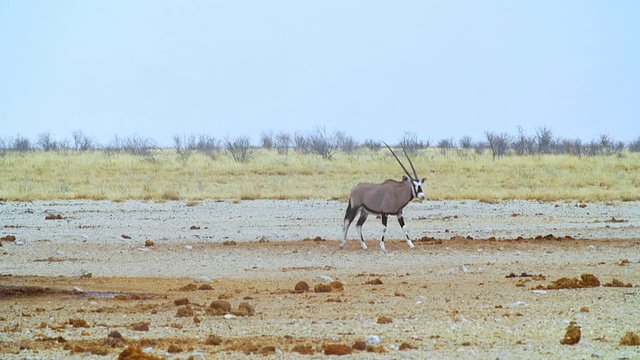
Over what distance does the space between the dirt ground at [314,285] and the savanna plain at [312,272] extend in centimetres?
4

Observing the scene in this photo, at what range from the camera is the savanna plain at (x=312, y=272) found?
24.9 ft

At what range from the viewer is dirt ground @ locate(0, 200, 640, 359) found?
7469 millimetres

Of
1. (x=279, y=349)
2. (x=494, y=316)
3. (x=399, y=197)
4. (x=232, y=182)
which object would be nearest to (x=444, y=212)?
(x=399, y=197)

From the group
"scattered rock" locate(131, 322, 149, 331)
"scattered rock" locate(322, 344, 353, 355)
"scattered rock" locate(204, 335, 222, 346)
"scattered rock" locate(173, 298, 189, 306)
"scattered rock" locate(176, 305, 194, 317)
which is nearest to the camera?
"scattered rock" locate(322, 344, 353, 355)

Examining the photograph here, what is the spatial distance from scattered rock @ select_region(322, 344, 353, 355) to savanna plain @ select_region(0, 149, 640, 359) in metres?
0.01

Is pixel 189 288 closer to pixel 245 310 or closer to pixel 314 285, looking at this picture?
pixel 314 285

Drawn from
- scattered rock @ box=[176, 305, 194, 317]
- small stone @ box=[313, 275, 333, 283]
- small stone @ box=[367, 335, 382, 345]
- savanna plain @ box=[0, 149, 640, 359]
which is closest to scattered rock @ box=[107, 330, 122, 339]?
savanna plain @ box=[0, 149, 640, 359]

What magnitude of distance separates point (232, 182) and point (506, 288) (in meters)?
22.6

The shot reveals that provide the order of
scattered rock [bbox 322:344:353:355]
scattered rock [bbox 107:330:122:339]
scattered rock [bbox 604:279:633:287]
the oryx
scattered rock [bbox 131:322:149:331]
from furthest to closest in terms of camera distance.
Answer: the oryx
scattered rock [bbox 604:279:633:287]
scattered rock [bbox 131:322:149:331]
scattered rock [bbox 107:330:122:339]
scattered rock [bbox 322:344:353:355]

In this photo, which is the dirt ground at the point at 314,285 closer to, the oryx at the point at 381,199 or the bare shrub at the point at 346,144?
the oryx at the point at 381,199

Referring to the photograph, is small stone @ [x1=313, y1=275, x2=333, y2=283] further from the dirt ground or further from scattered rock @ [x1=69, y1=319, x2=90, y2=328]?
scattered rock @ [x1=69, y1=319, x2=90, y2=328]

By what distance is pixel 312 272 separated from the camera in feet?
44.4

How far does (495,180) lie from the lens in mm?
31578

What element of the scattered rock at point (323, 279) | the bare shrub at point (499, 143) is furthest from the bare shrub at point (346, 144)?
the scattered rock at point (323, 279)
